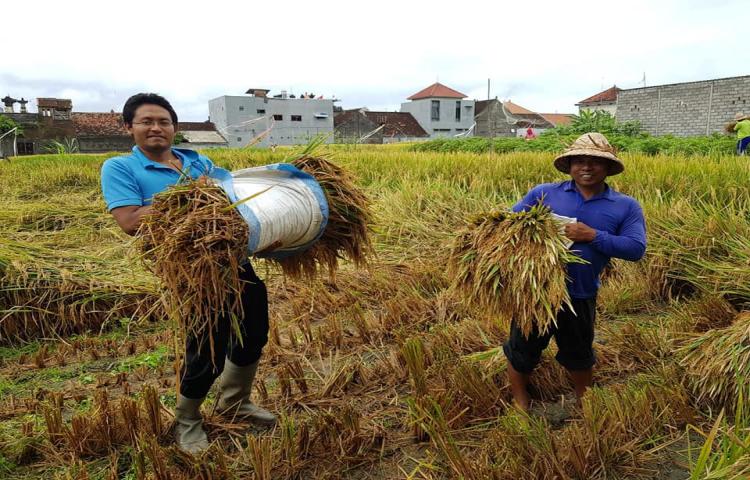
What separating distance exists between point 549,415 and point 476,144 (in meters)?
12.2

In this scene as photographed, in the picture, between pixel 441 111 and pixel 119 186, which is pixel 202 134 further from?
pixel 119 186

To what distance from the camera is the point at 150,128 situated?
196cm

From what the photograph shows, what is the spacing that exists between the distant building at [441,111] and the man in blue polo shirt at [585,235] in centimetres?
4043

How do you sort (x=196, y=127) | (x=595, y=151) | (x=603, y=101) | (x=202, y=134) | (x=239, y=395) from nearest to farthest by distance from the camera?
(x=595, y=151) < (x=239, y=395) < (x=202, y=134) < (x=196, y=127) < (x=603, y=101)

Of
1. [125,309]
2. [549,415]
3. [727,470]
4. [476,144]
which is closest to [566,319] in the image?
[549,415]

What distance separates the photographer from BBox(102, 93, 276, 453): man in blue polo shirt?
1816mm

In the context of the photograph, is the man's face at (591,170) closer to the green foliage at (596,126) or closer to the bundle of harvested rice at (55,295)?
the bundle of harvested rice at (55,295)

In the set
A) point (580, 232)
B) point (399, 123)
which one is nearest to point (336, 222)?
point (580, 232)

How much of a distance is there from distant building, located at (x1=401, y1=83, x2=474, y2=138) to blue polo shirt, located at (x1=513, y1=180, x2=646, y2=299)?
4047 cm

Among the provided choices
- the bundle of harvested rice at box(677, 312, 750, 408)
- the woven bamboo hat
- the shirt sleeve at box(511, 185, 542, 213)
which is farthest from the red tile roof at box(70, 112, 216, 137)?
the bundle of harvested rice at box(677, 312, 750, 408)

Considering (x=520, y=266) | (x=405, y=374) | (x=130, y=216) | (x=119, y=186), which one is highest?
(x=119, y=186)

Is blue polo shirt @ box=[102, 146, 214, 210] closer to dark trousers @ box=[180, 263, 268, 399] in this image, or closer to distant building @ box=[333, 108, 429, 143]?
dark trousers @ box=[180, 263, 268, 399]

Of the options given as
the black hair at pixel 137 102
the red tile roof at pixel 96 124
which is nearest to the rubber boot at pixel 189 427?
the black hair at pixel 137 102

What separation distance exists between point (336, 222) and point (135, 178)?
0.81 m
